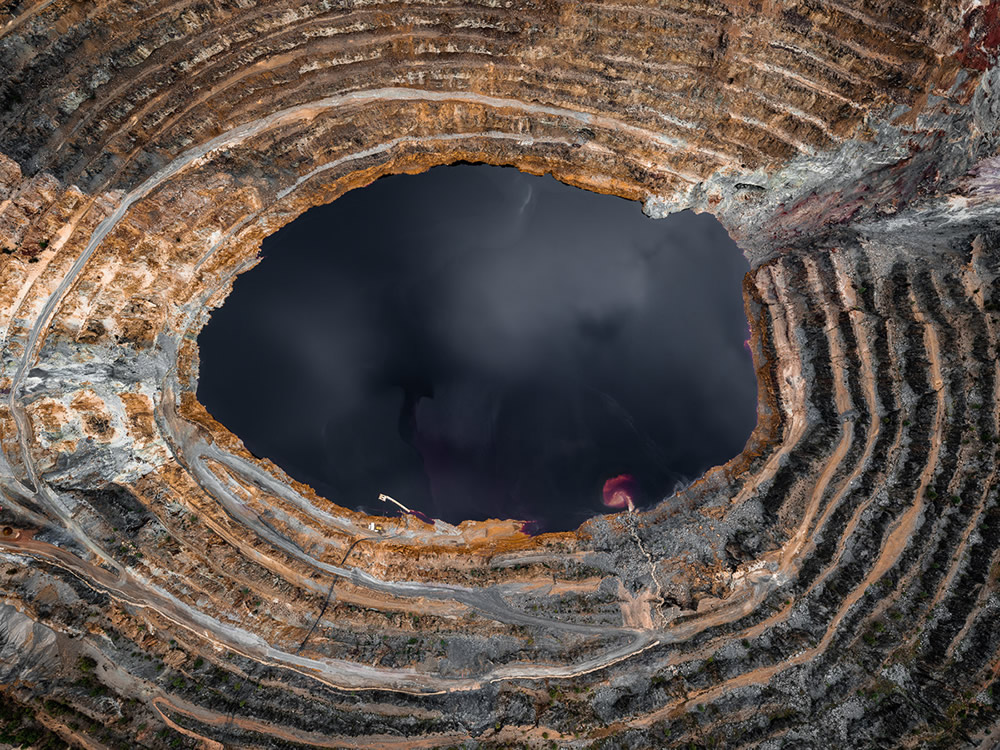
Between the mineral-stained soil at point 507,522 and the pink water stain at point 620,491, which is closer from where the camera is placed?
the mineral-stained soil at point 507,522

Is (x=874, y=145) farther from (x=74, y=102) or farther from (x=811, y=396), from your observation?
(x=74, y=102)

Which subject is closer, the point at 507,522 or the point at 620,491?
the point at 507,522

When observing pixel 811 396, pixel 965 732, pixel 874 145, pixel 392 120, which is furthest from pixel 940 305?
pixel 392 120

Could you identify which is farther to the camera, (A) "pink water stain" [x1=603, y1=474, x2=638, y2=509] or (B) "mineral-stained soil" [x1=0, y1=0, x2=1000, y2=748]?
(A) "pink water stain" [x1=603, y1=474, x2=638, y2=509]

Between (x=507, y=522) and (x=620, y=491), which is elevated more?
(x=620, y=491)
